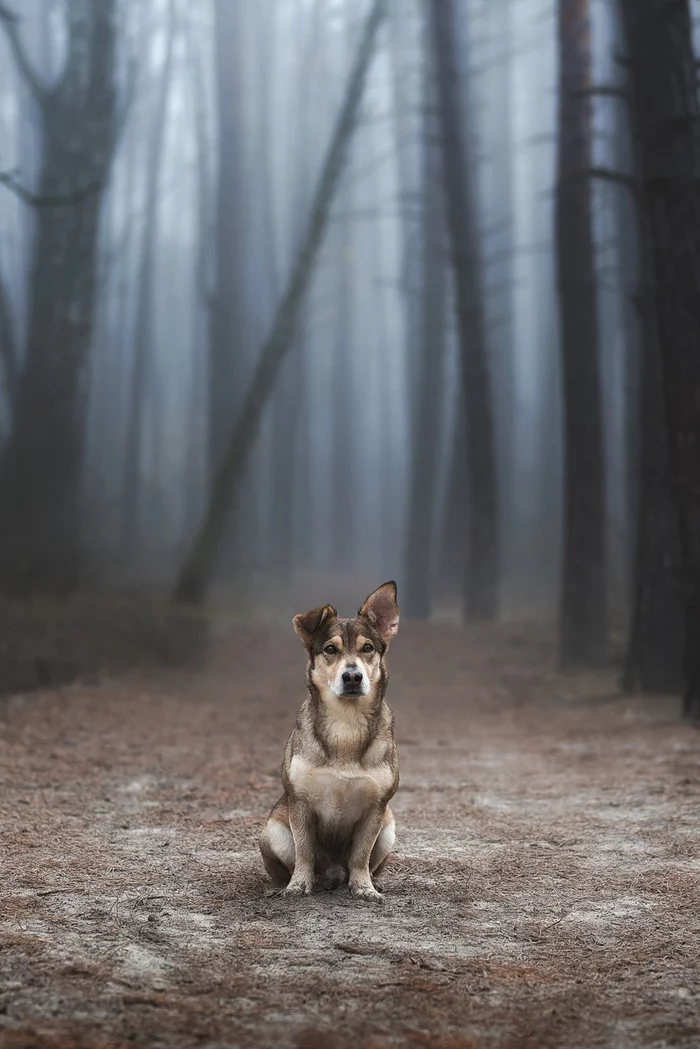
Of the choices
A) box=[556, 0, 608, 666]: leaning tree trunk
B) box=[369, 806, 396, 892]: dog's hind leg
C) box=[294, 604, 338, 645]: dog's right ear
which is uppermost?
box=[556, 0, 608, 666]: leaning tree trunk

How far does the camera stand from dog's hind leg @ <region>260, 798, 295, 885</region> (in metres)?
5.34

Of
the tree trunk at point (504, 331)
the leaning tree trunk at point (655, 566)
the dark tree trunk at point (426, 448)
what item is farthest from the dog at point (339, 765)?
the tree trunk at point (504, 331)

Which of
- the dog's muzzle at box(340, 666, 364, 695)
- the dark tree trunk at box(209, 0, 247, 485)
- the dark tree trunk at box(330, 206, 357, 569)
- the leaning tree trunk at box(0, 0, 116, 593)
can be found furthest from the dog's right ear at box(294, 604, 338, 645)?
the dark tree trunk at box(330, 206, 357, 569)

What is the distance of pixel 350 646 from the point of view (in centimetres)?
518

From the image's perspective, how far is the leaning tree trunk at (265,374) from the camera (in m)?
19.2

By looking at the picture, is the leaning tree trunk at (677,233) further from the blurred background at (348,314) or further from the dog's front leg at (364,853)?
the dog's front leg at (364,853)

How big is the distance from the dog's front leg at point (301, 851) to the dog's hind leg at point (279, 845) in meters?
0.06

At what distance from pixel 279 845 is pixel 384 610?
4.02 feet

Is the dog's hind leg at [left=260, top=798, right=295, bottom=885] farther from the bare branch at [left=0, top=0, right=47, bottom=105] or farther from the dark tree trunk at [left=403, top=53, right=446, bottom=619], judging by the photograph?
the dark tree trunk at [left=403, top=53, right=446, bottom=619]

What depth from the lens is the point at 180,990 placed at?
388cm

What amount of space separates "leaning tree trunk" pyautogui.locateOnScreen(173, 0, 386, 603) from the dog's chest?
557 inches

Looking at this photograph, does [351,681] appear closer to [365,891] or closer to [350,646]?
[350,646]

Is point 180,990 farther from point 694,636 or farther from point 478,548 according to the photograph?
point 478,548

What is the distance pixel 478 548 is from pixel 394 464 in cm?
3678
